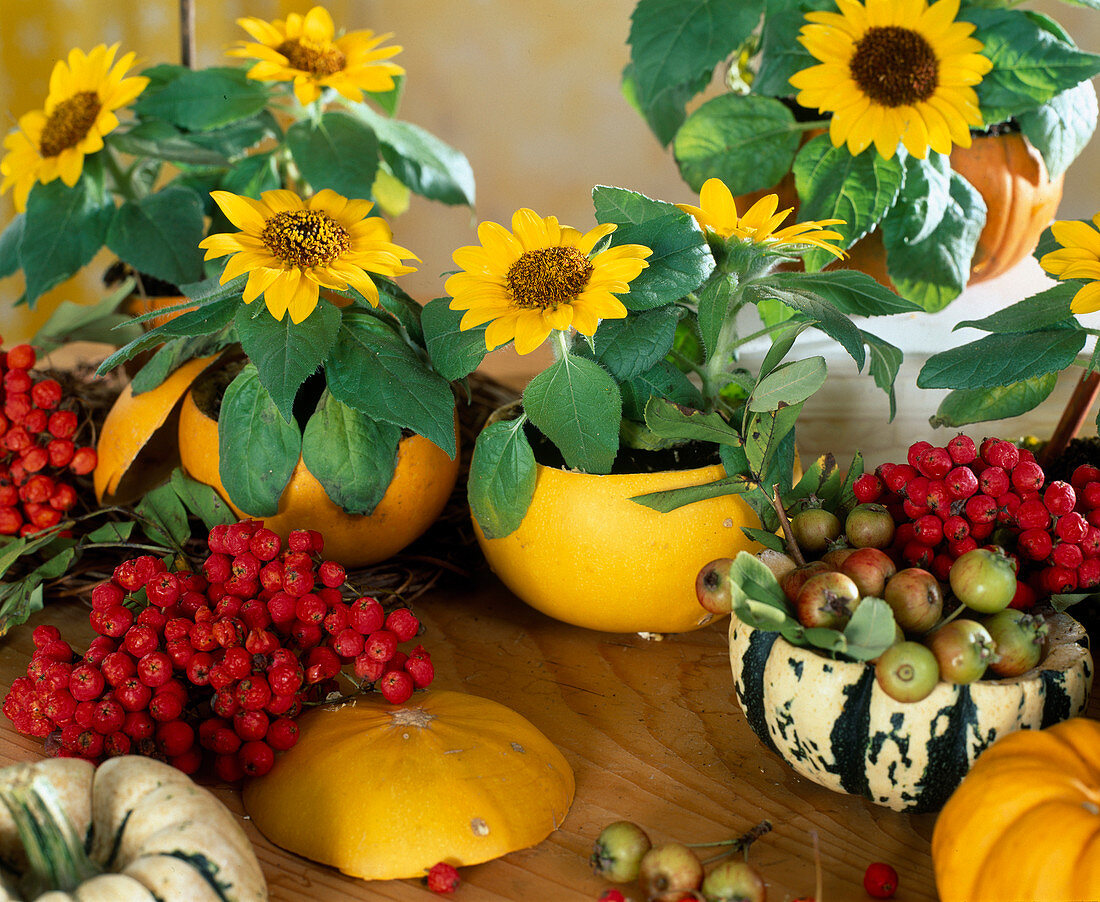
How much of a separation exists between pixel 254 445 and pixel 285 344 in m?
0.07

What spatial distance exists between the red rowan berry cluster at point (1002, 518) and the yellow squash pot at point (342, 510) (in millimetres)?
261

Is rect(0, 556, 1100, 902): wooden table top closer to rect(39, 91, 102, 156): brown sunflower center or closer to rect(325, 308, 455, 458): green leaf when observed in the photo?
rect(325, 308, 455, 458): green leaf

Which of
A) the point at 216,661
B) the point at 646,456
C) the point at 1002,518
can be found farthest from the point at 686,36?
the point at 216,661

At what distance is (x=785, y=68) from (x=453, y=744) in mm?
496

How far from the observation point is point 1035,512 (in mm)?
466

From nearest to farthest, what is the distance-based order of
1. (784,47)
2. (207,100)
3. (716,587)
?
(716,587) < (784,47) < (207,100)

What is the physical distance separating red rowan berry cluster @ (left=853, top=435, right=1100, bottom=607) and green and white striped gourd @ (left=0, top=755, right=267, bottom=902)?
31cm

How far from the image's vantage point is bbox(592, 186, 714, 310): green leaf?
0.51m

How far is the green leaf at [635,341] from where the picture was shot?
527 millimetres

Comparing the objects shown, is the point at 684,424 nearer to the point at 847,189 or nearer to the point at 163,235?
the point at 847,189

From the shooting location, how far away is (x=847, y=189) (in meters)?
0.67

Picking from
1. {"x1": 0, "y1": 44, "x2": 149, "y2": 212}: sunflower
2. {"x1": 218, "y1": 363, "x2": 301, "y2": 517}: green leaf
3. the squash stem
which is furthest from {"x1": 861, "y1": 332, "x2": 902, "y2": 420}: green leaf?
{"x1": 0, "y1": 44, "x2": 149, "y2": 212}: sunflower

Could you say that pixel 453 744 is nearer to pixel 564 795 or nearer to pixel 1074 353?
pixel 564 795

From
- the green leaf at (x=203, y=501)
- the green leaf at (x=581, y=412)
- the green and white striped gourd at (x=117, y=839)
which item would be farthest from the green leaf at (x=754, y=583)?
the green leaf at (x=203, y=501)
